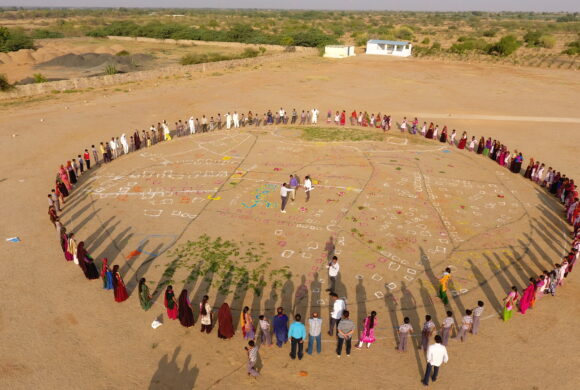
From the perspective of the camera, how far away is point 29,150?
25688mm

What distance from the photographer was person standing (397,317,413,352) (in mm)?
10445

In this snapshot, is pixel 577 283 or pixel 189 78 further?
pixel 189 78

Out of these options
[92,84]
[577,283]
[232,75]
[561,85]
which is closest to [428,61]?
[561,85]

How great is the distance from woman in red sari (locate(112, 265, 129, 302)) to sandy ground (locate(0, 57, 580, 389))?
0.32 m

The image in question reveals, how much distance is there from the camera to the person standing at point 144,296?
12.0 meters

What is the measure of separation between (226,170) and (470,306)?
14.2 meters

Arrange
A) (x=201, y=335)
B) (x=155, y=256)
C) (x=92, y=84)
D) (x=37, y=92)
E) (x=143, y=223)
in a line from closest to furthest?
(x=201, y=335), (x=155, y=256), (x=143, y=223), (x=37, y=92), (x=92, y=84)

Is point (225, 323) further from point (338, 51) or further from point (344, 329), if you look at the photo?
point (338, 51)

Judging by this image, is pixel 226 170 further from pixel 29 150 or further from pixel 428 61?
pixel 428 61

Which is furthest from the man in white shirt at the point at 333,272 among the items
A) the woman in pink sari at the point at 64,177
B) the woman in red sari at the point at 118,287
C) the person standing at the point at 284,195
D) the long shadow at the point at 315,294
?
the woman in pink sari at the point at 64,177

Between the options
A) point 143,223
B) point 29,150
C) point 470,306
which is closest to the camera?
point 470,306

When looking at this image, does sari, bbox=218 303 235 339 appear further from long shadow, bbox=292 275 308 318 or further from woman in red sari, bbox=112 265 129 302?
woman in red sari, bbox=112 265 129 302

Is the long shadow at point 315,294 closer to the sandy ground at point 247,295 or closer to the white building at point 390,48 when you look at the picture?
the sandy ground at point 247,295

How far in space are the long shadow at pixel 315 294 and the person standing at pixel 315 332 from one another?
149cm
